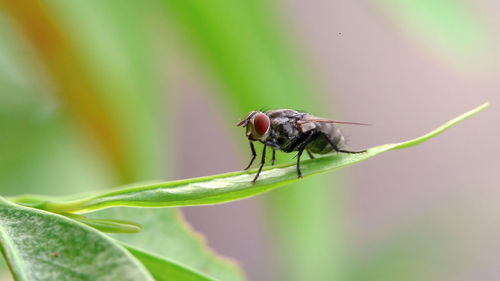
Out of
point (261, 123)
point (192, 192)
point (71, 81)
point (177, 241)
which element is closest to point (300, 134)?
point (261, 123)

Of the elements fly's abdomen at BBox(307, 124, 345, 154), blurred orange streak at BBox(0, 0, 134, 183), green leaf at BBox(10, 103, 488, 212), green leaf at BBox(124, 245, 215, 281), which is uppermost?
blurred orange streak at BBox(0, 0, 134, 183)

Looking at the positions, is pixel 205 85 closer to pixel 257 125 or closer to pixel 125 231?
pixel 257 125

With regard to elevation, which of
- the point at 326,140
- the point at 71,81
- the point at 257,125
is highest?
the point at 71,81

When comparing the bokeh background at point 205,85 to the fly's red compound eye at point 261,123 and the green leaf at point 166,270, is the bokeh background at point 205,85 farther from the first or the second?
the green leaf at point 166,270

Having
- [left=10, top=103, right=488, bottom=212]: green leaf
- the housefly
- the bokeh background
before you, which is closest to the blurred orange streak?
the bokeh background

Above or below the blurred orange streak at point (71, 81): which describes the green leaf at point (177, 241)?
below

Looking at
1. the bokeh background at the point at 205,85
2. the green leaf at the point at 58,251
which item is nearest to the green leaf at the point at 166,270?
the green leaf at the point at 58,251

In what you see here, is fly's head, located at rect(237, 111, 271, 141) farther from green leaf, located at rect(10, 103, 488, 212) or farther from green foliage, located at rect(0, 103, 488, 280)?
green leaf, located at rect(10, 103, 488, 212)
